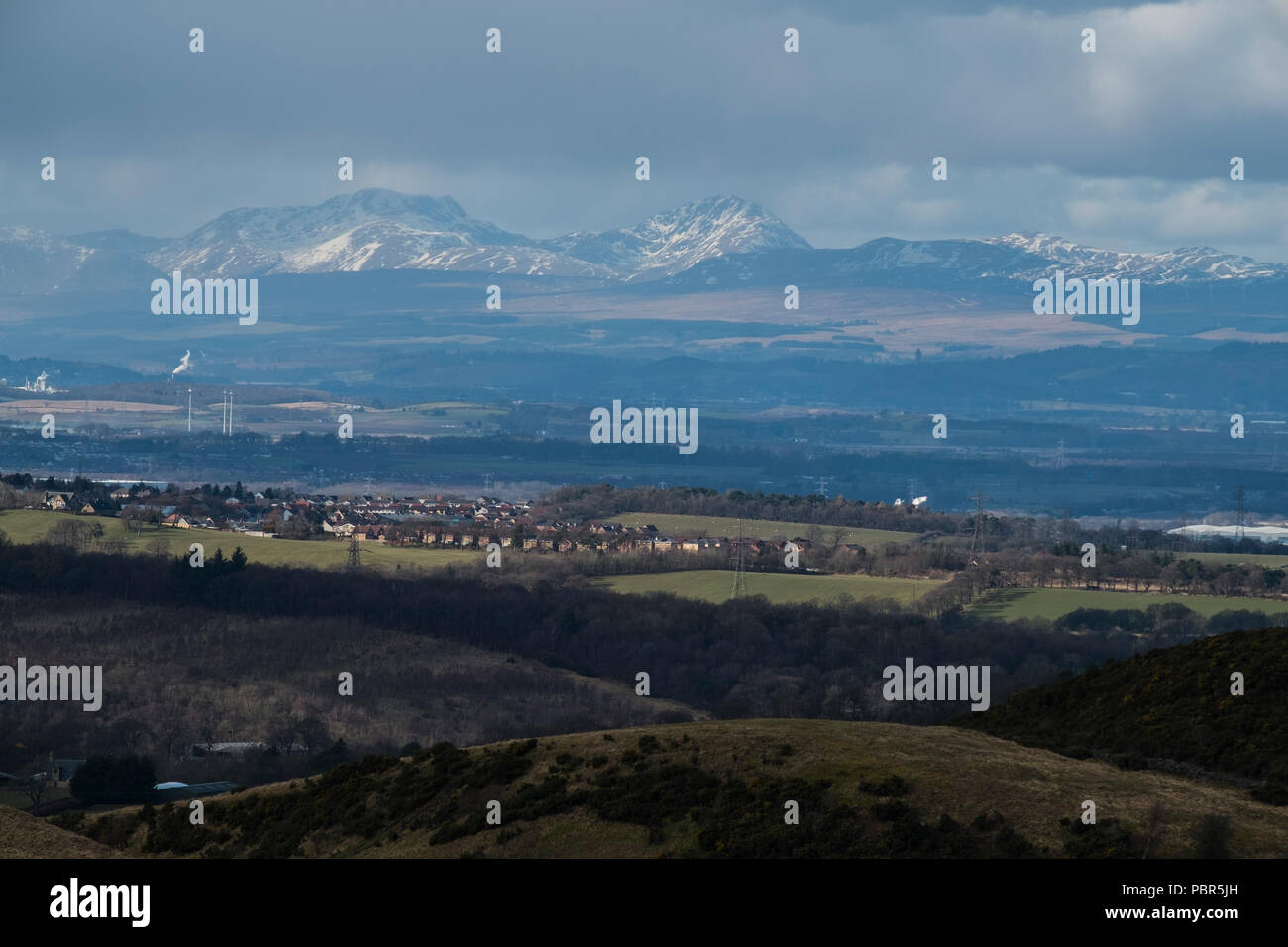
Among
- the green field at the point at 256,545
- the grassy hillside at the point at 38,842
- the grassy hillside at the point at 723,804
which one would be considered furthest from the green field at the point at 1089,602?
the grassy hillside at the point at 38,842

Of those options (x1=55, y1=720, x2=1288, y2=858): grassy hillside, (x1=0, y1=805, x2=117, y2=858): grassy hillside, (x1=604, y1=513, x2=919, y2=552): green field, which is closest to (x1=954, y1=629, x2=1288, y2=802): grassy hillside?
(x1=55, y1=720, x2=1288, y2=858): grassy hillside

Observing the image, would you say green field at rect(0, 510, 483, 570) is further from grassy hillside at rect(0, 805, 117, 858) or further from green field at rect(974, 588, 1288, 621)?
grassy hillside at rect(0, 805, 117, 858)

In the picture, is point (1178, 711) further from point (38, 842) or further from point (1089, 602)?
point (1089, 602)

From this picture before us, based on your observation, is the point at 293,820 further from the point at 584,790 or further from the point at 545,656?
the point at 545,656

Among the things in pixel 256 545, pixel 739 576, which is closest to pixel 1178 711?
pixel 739 576
